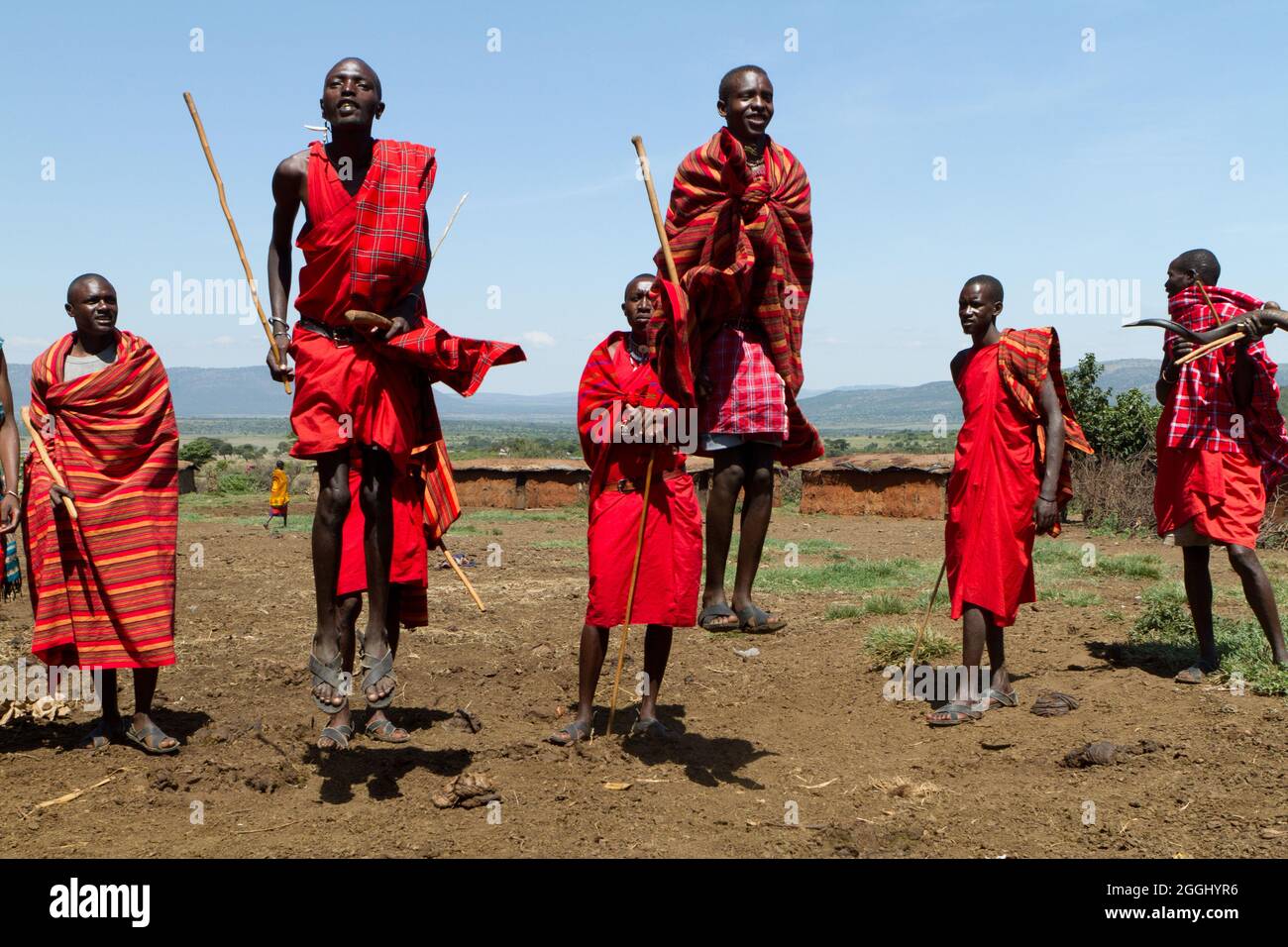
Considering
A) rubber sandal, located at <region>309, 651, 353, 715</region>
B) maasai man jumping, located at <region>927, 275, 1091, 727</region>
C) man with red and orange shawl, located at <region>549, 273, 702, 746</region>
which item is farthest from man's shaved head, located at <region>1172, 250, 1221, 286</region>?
rubber sandal, located at <region>309, 651, 353, 715</region>

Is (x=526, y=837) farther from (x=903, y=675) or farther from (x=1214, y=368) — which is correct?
(x=1214, y=368)

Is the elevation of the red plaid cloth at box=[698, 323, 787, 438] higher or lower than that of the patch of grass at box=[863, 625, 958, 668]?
higher

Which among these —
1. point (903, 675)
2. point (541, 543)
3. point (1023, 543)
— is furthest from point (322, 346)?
point (541, 543)

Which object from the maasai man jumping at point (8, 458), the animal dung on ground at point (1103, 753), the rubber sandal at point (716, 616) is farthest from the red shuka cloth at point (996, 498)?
the maasai man jumping at point (8, 458)

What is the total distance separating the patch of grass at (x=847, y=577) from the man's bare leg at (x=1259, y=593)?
5.06 meters

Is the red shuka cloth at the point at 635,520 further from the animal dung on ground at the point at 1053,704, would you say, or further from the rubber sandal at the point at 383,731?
the animal dung on ground at the point at 1053,704

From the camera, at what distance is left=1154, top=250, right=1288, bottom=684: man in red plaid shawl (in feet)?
23.8

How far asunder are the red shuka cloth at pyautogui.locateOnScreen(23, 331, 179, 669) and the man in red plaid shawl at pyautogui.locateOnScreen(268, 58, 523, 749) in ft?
4.56

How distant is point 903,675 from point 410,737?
11.4 ft

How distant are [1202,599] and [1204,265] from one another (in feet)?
7.17

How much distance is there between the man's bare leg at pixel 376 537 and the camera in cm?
514

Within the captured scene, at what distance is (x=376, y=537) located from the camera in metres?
5.31

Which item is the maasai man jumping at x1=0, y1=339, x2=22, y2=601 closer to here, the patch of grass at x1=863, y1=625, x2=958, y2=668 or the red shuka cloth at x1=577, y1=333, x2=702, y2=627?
the red shuka cloth at x1=577, y1=333, x2=702, y2=627

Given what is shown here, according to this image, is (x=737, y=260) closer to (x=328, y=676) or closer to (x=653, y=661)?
(x=653, y=661)
